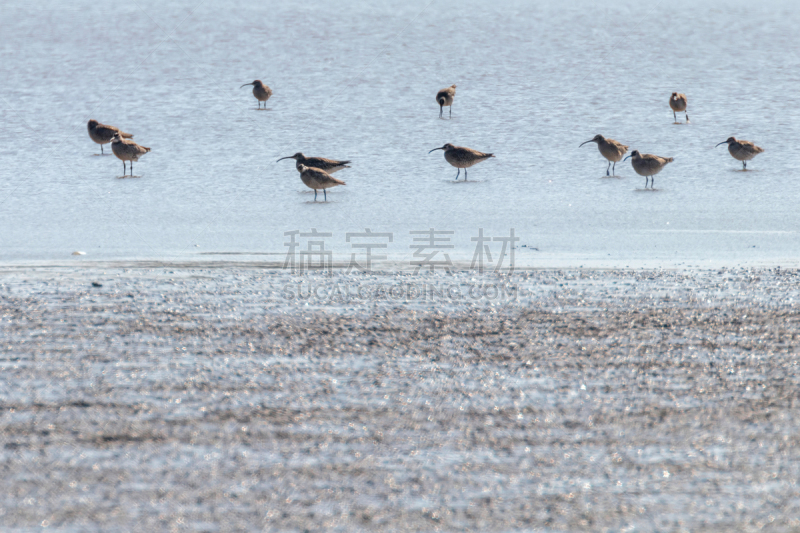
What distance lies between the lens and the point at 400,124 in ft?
45.2

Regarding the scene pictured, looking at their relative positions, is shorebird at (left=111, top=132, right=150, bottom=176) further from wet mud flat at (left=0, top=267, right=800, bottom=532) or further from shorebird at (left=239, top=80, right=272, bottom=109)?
wet mud flat at (left=0, top=267, right=800, bottom=532)

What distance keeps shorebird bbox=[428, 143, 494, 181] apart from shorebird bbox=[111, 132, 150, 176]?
13.5ft

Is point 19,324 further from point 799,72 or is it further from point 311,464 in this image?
point 799,72

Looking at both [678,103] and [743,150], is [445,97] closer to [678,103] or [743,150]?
[678,103]

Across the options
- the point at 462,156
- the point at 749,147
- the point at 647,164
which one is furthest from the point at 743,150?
the point at 462,156

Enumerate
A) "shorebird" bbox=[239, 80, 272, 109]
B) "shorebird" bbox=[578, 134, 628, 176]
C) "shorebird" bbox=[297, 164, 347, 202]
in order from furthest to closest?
1. "shorebird" bbox=[239, 80, 272, 109]
2. "shorebird" bbox=[578, 134, 628, 176]
3. "shorebird" bbox=[297, 164, 347, 202]

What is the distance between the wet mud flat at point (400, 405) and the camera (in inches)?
133

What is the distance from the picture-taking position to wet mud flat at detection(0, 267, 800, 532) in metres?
3.37

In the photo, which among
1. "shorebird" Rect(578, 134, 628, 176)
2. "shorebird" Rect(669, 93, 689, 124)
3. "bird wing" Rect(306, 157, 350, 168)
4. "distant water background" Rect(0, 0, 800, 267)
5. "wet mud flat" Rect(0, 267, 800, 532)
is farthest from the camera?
"shorebird" Rect(669, 93, 689, 124)

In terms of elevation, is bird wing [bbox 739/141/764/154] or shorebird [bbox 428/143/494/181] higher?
bird wing [bbox 739/141/764/154]

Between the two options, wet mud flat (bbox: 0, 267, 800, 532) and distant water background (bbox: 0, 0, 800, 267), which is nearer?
wet mud flat (bbox: 0, 267, 800, 532)

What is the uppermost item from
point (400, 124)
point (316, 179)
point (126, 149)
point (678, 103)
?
point (678, 103)

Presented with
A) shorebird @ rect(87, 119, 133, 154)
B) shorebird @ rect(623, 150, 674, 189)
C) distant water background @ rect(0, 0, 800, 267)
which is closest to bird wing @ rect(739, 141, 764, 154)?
distant water background @ rect(0, 0, 800, 267)

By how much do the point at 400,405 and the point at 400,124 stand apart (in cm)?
979
